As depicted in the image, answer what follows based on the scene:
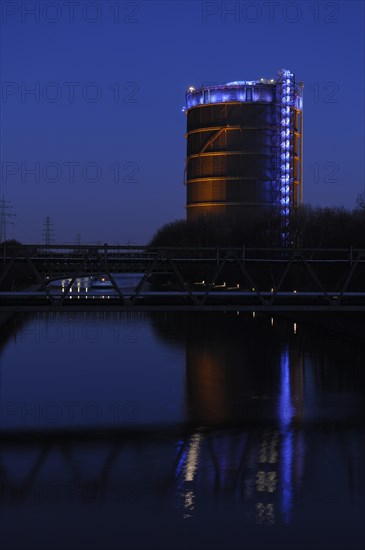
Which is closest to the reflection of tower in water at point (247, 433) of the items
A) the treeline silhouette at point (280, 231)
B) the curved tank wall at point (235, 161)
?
the treeline silhouette at point (280, 231)

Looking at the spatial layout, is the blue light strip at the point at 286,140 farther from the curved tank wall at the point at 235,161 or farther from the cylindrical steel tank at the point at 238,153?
the curved tank wall at the point at 235,161

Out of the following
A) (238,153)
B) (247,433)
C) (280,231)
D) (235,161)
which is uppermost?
(238,153)

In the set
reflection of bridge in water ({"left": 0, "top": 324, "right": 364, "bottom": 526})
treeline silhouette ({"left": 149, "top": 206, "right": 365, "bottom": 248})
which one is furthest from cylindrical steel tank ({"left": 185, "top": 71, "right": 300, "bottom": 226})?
reflection of bridge in water ({"left": 0, "top": 324, "right": 364, "bottom": 526})

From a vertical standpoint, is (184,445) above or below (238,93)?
below

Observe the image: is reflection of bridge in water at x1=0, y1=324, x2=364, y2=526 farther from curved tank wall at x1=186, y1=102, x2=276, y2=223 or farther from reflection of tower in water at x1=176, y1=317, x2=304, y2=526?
curved tank wall at x1=186, y1=102, x2=276, y2=223

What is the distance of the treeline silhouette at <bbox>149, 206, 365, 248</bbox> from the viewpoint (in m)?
60.8

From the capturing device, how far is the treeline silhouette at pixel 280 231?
199 feet

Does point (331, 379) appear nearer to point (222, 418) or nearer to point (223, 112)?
point (222, 418)

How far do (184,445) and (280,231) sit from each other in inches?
2284

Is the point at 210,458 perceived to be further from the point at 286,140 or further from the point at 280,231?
the point at 286,140

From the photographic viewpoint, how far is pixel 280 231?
78.6 m

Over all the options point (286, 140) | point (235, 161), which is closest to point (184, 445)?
point (235, 161)

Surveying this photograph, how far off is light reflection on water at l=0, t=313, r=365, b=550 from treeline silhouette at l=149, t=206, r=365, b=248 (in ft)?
58.6

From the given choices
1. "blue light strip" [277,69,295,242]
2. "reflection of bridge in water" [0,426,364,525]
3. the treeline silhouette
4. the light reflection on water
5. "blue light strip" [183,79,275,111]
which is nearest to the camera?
the light reflection on water
